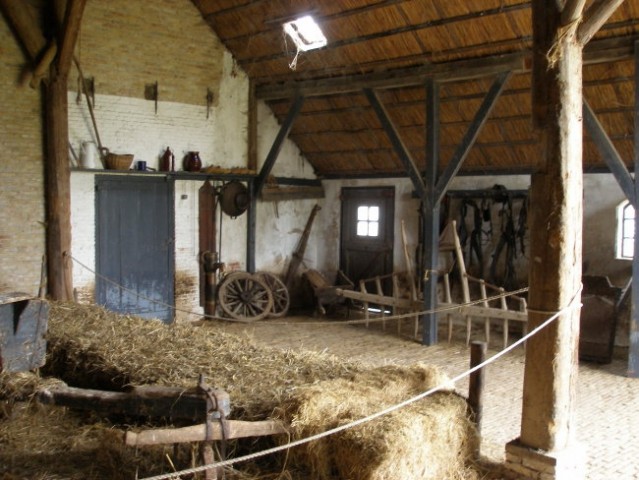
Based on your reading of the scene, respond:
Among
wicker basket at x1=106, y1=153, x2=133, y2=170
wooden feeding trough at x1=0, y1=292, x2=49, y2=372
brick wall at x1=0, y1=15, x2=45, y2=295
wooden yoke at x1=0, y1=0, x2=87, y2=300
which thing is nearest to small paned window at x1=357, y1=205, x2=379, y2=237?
wicker basket at x1=106, y1=153, x2=133, y2=170

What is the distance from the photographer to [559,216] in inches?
160

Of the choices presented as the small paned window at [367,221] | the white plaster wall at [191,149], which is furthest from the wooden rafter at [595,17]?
the small paned window at [367,221]

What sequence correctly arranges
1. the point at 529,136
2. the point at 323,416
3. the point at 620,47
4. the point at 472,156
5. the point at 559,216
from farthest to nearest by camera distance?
the point at 472,156 < the point at 529,136 < the point at 620,47 < the point at 559,216 < the point at 323,416

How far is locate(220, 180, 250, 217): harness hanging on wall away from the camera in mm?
10539

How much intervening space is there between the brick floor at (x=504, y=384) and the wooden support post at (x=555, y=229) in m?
0.77

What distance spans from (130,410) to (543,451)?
8.63ft

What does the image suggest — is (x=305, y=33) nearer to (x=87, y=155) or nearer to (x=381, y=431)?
(x=87, y=155)

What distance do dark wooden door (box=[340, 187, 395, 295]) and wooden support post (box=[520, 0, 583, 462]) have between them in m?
7.27

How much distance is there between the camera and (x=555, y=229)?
160 inches

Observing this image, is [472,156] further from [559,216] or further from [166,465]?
[166,465]

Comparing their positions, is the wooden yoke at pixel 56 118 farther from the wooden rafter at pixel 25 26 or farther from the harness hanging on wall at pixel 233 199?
the harness hanging on wall at pixel 233 199

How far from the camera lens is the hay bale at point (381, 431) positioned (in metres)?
3.38

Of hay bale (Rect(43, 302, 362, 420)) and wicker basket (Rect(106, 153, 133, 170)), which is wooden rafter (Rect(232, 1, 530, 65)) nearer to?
wicker basket (Rect(106, 153, 133, 170))

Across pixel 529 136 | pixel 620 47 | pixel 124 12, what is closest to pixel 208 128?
pixel 124 12
